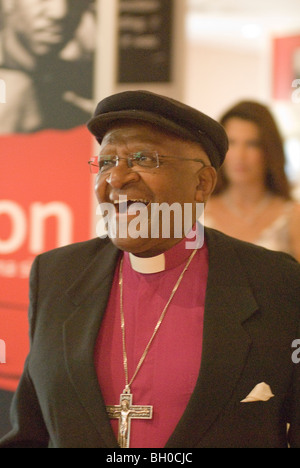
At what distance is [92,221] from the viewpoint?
206cm

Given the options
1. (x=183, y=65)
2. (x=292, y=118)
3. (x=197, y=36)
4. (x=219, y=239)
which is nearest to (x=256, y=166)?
(x=183, y=65)

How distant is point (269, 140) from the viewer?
91.8 inches

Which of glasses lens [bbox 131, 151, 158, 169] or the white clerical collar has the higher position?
glasses lens [bbox 131, 151, 158, 169]

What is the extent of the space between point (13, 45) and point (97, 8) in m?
0.30

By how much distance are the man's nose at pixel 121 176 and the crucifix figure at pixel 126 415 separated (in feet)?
1.28

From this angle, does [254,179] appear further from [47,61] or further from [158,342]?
[158,342]

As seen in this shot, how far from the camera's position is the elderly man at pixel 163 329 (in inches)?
42.8

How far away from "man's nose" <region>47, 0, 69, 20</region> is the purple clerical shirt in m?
1.05

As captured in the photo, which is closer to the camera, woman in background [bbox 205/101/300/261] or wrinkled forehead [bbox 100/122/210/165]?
wrinkled forehead [bbox 100/122/210/165]

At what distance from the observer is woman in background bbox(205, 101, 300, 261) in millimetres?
2326

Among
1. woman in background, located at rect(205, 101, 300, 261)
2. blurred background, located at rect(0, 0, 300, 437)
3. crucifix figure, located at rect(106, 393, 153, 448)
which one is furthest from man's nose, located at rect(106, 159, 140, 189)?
woman in background, located at rect(205, 101, 300, 261)

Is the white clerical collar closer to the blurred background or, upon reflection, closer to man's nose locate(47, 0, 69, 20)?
the blurred background

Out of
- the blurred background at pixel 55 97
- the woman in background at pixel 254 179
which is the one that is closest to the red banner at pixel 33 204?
the blurred background at pixel 55 97

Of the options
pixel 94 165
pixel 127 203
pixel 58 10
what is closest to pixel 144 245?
pixel 127 203
